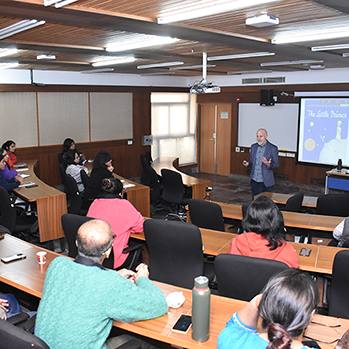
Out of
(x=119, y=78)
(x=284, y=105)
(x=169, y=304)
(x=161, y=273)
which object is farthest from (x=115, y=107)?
(x=169, y=304)

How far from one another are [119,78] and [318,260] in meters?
8.45

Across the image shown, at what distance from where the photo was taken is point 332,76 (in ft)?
29.2

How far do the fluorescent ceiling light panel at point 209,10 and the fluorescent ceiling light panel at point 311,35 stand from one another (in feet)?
4.59

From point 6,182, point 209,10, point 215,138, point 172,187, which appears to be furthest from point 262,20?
point 215,138

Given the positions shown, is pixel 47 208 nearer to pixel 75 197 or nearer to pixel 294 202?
pixel 75 197

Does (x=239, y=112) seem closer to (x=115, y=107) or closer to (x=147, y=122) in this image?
(x=147, y=122)

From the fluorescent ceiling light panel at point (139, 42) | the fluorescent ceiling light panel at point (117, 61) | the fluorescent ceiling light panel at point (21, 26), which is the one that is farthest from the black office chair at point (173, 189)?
the fluorescent ceiling light panel at point (21, 26)

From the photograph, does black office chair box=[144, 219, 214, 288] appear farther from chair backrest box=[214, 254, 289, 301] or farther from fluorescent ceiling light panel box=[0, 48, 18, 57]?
fluorescent ceiling light panel box=[0, 48, 18, 57]

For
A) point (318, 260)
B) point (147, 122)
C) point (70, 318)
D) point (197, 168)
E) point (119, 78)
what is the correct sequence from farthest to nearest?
point (197, 168) → point (147, 122) → point (119, 78) → point (318, 260) → point (70, 318)

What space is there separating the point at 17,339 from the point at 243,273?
1.36 meters

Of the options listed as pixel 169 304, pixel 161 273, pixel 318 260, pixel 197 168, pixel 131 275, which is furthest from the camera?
pixel 197 168

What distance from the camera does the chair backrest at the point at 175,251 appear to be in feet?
9.75

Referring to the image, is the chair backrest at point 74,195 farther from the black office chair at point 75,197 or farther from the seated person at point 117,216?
the seated person at point 117,216

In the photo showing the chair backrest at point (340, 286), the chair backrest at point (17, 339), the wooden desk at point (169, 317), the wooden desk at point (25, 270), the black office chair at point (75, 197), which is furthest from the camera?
the black office chair at point (75, 197)
